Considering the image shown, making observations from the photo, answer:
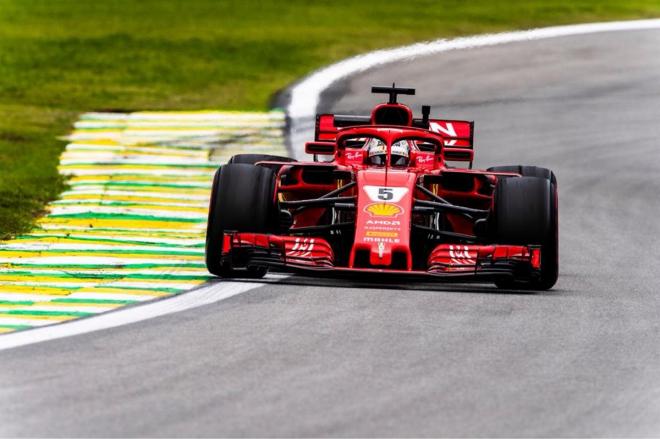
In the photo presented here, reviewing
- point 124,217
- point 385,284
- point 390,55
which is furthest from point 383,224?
point 390,55

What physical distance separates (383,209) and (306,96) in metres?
13.2

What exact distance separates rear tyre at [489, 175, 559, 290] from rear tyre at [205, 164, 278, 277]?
1.84 meters

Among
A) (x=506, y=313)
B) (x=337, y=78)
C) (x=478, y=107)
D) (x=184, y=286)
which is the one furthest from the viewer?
(x=337, y=78)

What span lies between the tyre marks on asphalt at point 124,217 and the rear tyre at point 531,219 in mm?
2498

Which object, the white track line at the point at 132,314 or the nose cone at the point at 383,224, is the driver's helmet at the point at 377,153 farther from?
the white track line at the point at 132,314

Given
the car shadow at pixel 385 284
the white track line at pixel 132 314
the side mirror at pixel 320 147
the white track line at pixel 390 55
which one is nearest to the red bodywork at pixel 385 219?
the car shadow at pixel 385 284

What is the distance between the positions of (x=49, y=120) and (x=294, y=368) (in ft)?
47.1

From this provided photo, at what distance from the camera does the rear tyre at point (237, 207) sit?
12547mm

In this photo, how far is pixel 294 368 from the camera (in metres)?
9.36

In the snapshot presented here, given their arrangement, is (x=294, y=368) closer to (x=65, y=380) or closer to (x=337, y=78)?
(x=65, y=380)

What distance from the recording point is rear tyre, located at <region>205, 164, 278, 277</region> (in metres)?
12.5

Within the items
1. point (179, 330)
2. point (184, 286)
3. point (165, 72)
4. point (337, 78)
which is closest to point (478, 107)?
point (337, 78)

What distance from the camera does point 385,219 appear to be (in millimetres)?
12266

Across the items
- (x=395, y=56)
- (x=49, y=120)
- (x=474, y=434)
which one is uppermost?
(x=395, y=56)
